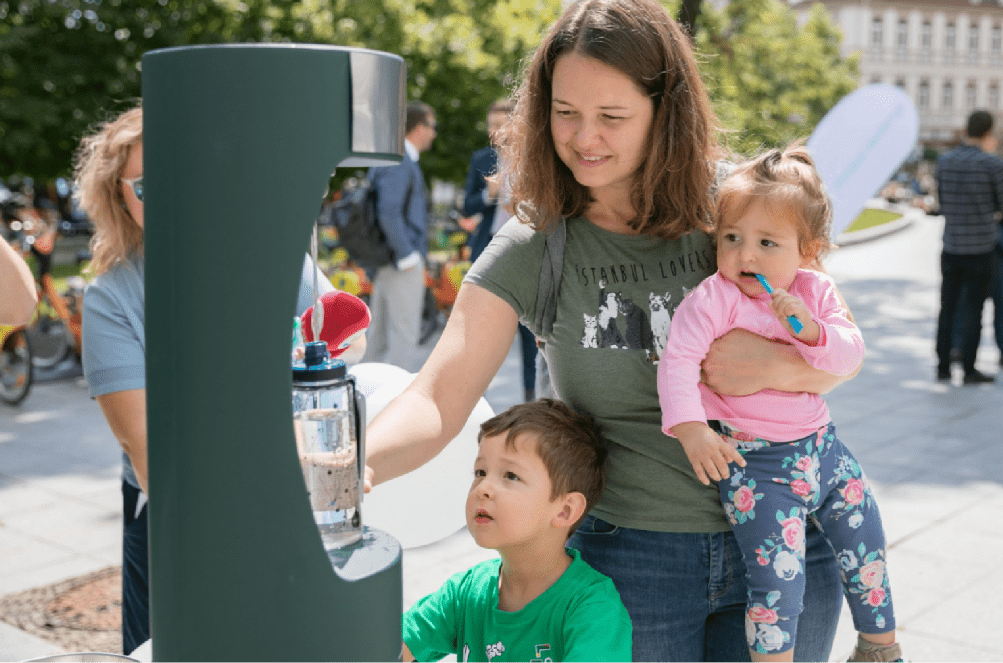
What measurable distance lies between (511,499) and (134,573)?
4.39 ft

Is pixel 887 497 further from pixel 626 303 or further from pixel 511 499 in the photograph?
pixel 511 499

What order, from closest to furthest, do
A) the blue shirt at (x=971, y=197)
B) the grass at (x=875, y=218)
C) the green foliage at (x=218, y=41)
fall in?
the blue shirt at (x=971, y=197)
the green foliage at (x=218, y=41)
the grass at (x=875, y=218)

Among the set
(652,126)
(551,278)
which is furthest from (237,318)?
(652,126)

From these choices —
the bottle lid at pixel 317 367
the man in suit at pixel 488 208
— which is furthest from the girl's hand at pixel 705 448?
the man in suit at pixel 488 208

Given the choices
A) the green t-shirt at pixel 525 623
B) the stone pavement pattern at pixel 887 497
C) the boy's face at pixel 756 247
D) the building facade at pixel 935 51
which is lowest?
the stone pavement pattern at pixel 887 497

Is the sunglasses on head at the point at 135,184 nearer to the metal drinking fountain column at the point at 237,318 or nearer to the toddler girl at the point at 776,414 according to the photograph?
the toddler girl at the point at 776,414

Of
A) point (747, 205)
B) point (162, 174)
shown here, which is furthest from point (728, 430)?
point (162, 174)

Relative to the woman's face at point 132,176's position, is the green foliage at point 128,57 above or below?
above

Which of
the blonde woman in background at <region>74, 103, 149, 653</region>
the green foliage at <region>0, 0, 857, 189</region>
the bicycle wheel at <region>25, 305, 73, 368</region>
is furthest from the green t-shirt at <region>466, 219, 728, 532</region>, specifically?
the green foliage at <region>0, 0, 857, 189</region>

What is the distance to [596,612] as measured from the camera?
169cm

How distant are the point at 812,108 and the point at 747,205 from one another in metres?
46.8

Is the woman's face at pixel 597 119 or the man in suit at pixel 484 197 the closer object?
the woman's face at pixel 597 119

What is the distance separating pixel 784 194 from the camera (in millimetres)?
1868

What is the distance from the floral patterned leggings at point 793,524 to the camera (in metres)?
1.78
